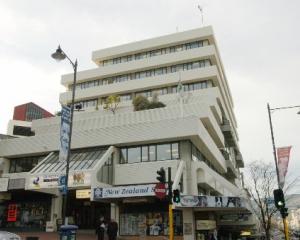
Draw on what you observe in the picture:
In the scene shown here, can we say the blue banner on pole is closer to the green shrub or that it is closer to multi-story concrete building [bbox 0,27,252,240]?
multi-story concrete building [bbox 0,27,252,240]

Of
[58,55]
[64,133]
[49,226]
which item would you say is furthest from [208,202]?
[58,55]

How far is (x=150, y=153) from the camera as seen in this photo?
32.6 m

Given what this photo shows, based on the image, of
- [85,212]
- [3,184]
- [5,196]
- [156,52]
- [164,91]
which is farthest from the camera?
[156,52]

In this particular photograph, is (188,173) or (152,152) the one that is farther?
(152,152)

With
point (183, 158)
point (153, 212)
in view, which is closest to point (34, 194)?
point (153, 212)

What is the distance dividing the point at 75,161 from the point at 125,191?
664 cm

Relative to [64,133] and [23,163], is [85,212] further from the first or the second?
[64,133]

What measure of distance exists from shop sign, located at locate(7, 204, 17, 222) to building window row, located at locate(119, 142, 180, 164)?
11276 mm

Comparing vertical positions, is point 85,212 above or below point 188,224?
above

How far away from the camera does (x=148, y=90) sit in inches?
2227

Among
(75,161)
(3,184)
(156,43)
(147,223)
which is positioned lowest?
(147,223)

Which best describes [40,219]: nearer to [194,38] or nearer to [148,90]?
[148,90]

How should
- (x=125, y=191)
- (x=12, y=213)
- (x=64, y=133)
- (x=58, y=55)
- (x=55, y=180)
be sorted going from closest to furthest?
(x=58, y=55)
(x=64, y=133)
(x=125, y=191)
(x=55, y=180)
(x=12, y=213)

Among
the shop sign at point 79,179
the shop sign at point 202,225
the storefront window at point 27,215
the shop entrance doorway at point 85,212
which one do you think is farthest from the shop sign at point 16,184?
the shop sign at point 202,225
